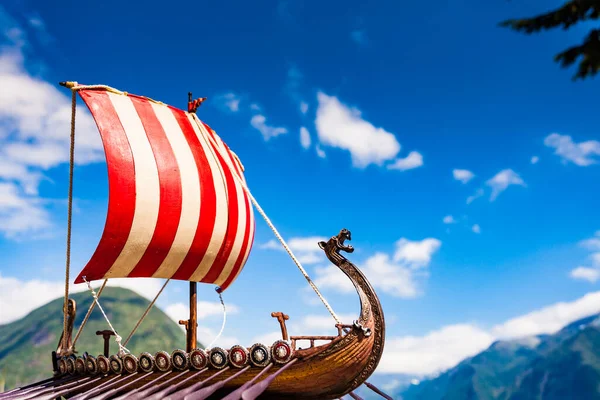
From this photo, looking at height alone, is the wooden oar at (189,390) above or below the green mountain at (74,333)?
below

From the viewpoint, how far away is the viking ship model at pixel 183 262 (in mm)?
7457

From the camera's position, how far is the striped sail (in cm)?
1042

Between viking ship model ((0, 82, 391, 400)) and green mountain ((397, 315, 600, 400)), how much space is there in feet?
443

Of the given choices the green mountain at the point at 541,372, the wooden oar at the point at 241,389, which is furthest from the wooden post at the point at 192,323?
the green mountain at the point at 541,372

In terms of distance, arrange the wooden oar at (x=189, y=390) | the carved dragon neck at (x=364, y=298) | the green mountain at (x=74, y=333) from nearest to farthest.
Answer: the wooden oar at (x=189, y=390) → the carved dragon neck at (x=364, y=298) → the green mountain at (x=74, y=333)

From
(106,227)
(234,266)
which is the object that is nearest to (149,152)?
(106,227)

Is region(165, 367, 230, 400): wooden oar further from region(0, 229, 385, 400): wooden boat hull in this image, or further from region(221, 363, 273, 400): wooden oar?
region(221, 363, 273, 400): wooden oar

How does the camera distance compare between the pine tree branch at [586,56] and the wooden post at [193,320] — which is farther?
the wooden post at [193,320]

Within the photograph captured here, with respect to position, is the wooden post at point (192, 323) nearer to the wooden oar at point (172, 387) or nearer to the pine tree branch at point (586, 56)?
the wooden oar at point (172, 387)

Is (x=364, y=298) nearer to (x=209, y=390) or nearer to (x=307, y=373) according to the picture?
(x=307, y=373)

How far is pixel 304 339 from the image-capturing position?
26.7ft

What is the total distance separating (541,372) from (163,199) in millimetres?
154265

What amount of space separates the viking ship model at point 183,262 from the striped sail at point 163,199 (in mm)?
24

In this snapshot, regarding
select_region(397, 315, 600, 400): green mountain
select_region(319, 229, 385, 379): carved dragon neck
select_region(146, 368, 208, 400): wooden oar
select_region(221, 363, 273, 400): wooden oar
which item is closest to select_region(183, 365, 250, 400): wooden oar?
select_region(221, 363, 273, 400): wooden oar
